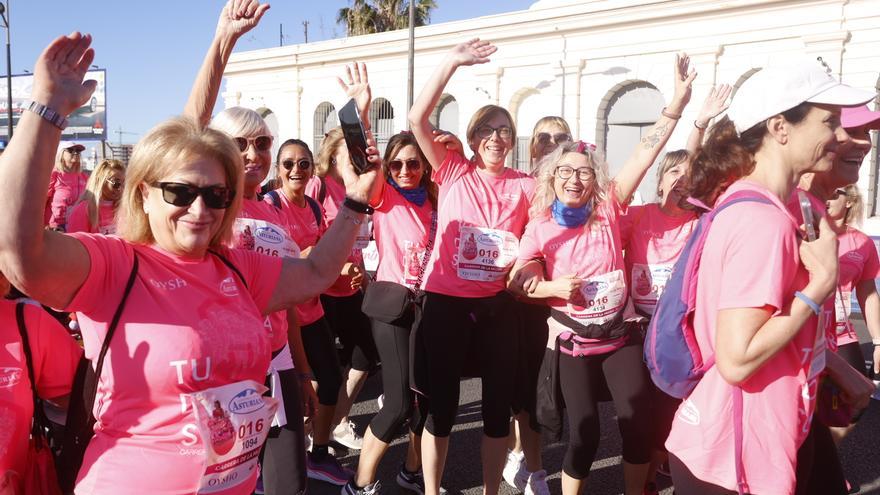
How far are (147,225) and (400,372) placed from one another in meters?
2.10

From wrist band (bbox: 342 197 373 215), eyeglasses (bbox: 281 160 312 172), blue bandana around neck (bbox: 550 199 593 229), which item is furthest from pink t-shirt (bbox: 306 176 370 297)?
wrist band (bbox: 342 197 373 215)

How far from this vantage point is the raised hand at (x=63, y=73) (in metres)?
1.50

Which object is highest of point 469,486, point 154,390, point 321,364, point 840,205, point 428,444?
point 840,205

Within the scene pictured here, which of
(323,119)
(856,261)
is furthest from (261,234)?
(323,119)

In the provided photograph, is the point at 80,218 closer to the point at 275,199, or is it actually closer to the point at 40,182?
the point at 275,199

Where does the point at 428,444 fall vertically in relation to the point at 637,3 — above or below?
below

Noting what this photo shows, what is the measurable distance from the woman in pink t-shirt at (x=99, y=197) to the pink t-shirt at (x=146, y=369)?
164 inches

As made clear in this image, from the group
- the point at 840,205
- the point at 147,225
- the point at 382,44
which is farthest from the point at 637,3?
the point at 147,225

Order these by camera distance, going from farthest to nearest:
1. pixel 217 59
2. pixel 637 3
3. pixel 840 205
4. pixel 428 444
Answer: pixel 637 3
pixel 840 205
pixel 428 444
pixel 217 59

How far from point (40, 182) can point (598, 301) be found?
259 cm

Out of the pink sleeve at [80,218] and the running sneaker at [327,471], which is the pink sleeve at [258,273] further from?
the pink sleeve at [80,218]

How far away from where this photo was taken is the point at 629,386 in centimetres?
334

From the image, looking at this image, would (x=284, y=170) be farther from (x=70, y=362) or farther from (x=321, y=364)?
(x=70, y=362)

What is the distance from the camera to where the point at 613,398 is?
339 cm
